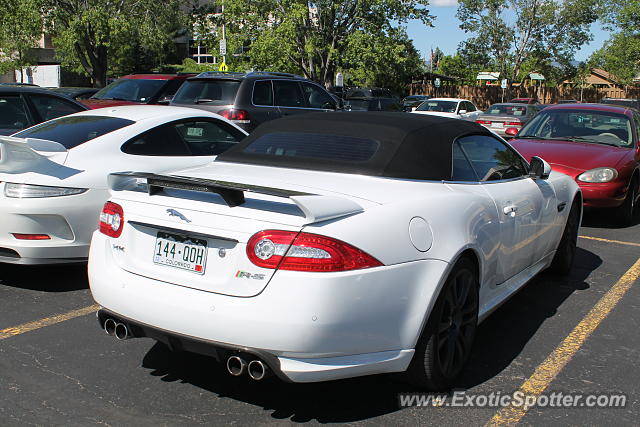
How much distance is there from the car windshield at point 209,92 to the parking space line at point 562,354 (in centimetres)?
751

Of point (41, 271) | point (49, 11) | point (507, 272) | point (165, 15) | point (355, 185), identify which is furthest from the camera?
point (165, 15)

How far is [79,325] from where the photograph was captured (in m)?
4.67

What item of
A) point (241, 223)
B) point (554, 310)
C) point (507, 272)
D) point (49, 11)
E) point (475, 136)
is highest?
point (49, 11)

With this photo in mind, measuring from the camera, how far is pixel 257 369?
10.2 ft

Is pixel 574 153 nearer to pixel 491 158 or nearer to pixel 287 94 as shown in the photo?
pixel 491 158

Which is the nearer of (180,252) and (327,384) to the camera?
(180,252)

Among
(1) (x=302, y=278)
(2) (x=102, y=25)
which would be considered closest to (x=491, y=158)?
(1) (x=302, y=278)

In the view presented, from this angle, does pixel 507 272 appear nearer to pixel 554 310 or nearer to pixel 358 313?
pixel 554 310

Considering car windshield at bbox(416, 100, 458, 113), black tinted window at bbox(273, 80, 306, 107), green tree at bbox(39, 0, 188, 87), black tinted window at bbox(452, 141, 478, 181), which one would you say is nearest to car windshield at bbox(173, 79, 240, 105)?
black tinted window at bbox(273, 80, 306, 107)

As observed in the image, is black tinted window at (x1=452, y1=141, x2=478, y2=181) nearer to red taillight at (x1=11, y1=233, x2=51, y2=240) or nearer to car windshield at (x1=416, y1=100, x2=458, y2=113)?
red taillight at (x1=11, y1=233, x2=51, y2=240)

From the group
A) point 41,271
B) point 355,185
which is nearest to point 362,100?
point 41,271

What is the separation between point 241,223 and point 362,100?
20.5 meters

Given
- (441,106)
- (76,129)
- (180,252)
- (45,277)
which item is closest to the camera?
(180,252)

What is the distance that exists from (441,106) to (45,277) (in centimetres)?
2010
